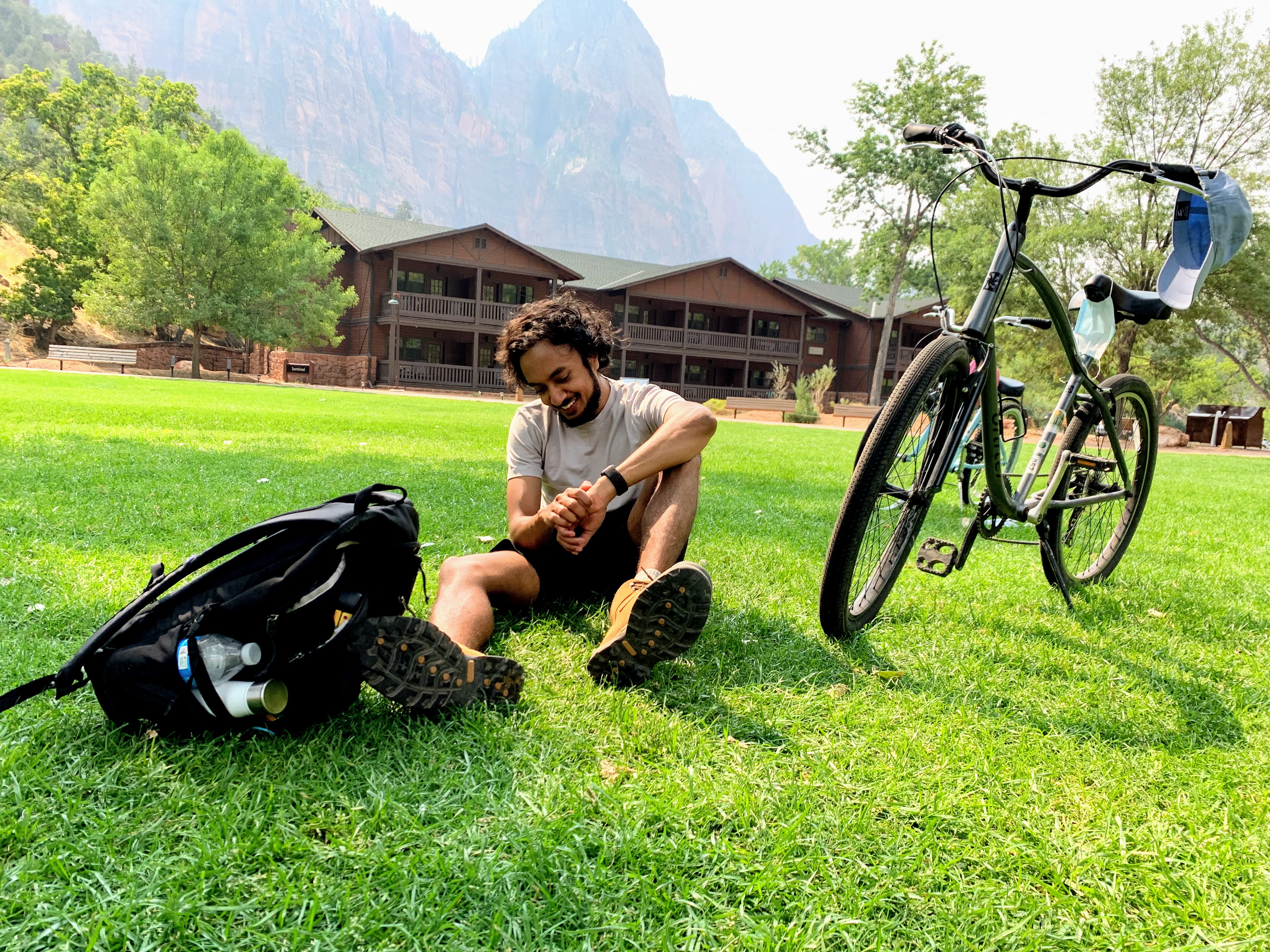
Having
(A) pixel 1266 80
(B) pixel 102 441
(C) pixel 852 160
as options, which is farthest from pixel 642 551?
(C) pixel 852 160

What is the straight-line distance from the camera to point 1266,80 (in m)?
25.1

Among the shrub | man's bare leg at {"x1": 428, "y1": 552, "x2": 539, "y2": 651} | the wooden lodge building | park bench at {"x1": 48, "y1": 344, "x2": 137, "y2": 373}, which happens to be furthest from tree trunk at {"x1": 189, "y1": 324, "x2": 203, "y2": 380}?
man's bare leg at {"x1": 428, "y1": 552, "x2": 539, "y2": 651}

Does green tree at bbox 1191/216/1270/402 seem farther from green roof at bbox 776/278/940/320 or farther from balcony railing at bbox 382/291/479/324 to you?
balcony railing at bbox 382/291/479/324

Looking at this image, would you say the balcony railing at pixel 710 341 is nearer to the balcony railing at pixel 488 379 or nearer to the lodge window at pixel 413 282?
the balcony railing at pixel 488 379

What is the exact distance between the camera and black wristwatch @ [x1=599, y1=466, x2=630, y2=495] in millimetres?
2479

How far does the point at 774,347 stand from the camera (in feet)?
126

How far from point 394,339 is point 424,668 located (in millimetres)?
31887

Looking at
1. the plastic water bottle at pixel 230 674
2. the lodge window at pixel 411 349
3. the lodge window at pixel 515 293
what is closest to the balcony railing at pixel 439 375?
the lodge window at pixel 411 349

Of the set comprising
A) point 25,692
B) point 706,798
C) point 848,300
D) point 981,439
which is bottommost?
point 706,798

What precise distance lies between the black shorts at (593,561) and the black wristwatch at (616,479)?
0.24 meters

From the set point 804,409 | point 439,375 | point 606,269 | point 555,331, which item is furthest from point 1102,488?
point 606,269

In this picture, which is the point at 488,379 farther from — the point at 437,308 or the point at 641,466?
the point at 641,466

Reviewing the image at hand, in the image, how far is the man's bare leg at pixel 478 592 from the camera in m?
2.19

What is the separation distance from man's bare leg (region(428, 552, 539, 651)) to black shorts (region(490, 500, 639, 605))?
0.25 feet
